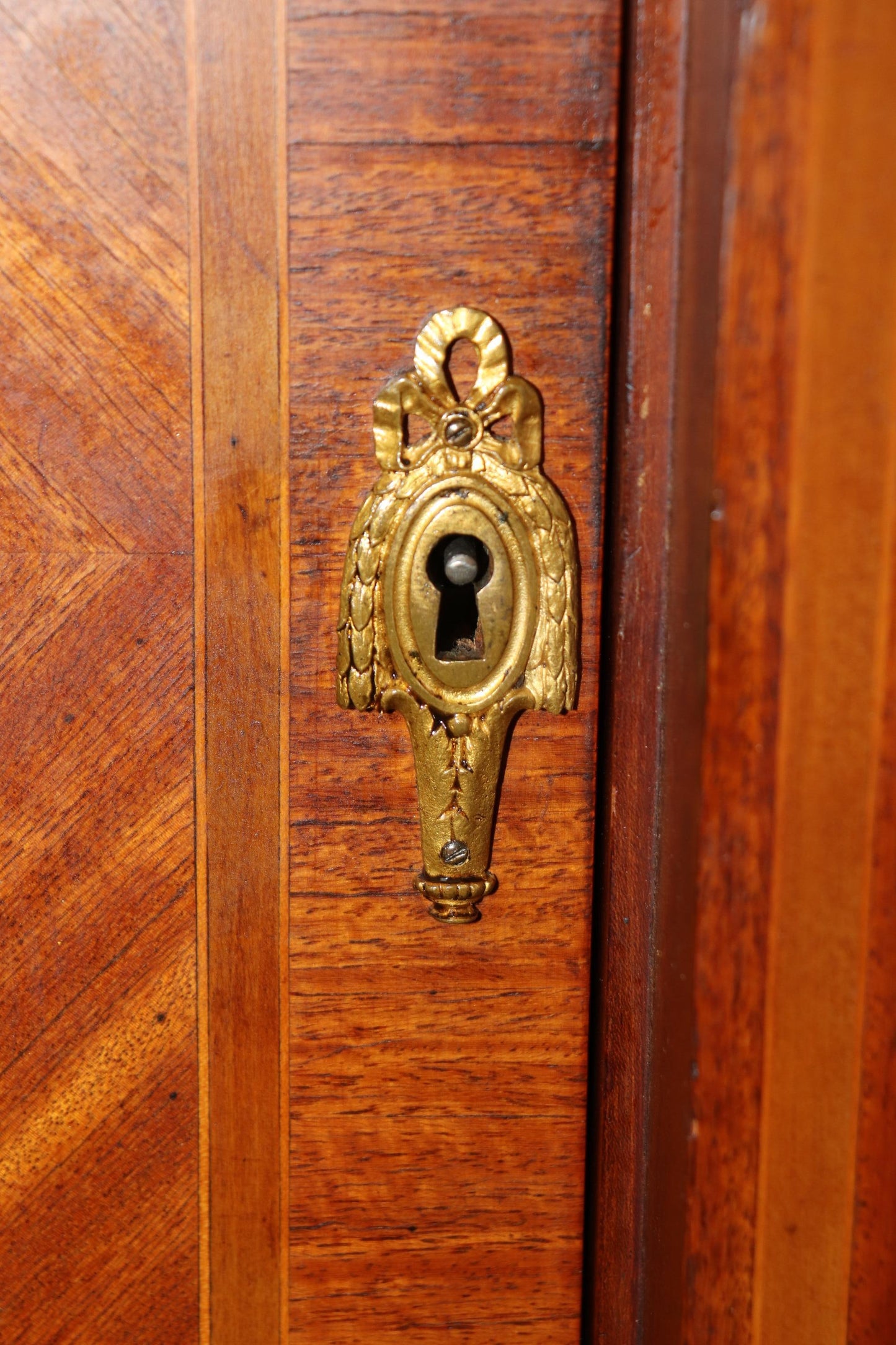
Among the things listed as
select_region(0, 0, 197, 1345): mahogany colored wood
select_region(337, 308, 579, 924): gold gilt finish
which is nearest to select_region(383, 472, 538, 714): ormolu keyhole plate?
select_region(337, 308, 579, 924): gold gilt finish

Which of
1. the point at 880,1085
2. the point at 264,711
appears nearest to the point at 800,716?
the point at 880,1085

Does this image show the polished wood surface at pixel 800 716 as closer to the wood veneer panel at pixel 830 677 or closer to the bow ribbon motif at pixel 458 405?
the wood veneer panel at pixel 830 677

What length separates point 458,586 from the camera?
0.54m

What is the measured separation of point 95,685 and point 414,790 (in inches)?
6.5

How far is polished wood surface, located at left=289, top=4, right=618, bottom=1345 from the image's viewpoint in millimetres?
504

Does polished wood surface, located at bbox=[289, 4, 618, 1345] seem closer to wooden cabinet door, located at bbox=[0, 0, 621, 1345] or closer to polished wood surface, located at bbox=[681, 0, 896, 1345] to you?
wooden cabinet door, located at bbox=[0, 0, 621, 1345]

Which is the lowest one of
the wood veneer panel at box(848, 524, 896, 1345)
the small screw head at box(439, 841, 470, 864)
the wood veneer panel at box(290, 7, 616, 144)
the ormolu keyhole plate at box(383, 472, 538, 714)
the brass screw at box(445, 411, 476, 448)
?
the wood veneer panel at box(848, 524, 896, 1345)

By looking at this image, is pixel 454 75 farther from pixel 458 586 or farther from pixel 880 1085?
pixel 880 1085

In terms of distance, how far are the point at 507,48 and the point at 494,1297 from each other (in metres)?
0.61

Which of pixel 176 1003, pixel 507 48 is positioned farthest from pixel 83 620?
pixel 507 48

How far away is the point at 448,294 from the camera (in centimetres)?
52

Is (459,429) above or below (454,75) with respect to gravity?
below

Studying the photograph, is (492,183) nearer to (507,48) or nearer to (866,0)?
(507,48)

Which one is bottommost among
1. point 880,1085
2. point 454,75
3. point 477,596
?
point 880,1085
